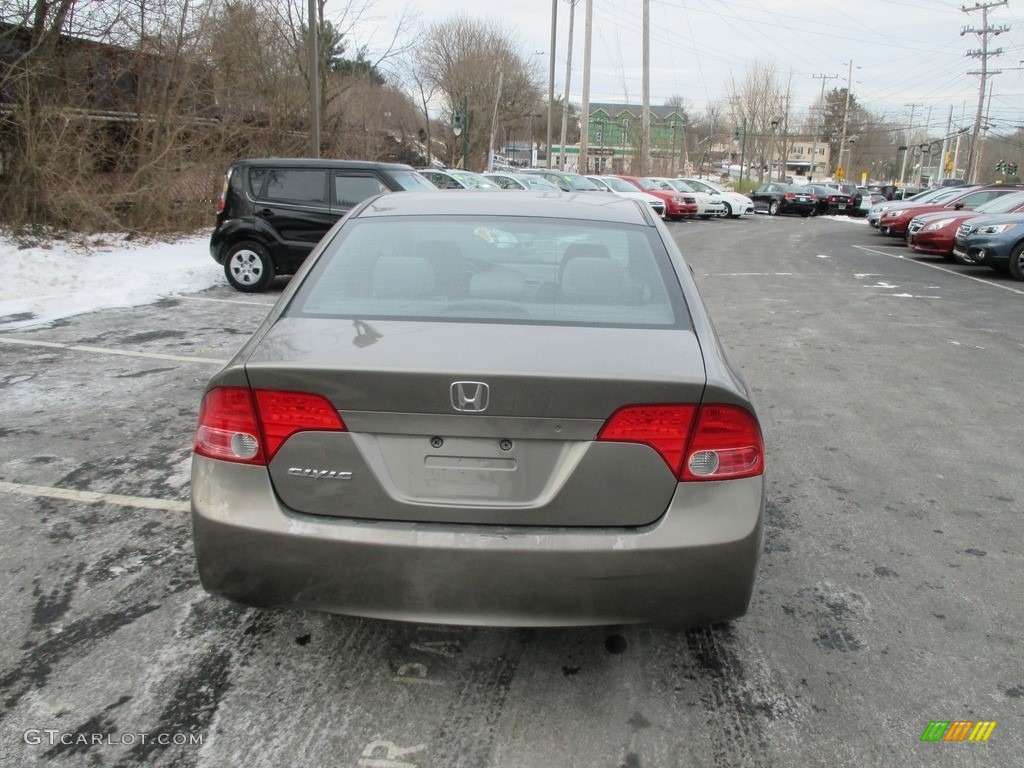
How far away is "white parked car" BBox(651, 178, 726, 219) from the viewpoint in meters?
32.9

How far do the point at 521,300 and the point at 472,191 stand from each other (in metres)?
1.22

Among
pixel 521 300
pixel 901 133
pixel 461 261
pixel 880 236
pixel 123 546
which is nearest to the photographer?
pixel 521 300

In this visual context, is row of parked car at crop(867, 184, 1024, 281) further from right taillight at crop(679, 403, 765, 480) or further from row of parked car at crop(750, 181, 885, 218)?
row of parked car at crop(750, 181, 885, 218)

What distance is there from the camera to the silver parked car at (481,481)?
2350 mm

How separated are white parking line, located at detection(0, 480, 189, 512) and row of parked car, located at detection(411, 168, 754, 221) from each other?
20.6 m

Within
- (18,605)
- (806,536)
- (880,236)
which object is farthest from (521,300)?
(880,236)

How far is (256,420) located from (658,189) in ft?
104

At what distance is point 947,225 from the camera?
16.5m

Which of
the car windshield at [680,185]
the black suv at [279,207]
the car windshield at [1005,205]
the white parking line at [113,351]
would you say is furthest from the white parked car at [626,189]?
the white parking line at [113,351]

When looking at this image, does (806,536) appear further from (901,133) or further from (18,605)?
(901,133)

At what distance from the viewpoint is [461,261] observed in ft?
10.5

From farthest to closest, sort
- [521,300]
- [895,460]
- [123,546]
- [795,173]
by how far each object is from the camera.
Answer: [795,173] < [895,460] < [123,546] < [521,300]

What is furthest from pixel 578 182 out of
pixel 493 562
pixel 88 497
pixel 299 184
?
pixel 493 562

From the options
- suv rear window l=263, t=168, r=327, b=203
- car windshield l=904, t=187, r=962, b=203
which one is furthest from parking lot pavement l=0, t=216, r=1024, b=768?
car windshield l=904, t=187, r=962, b=203
